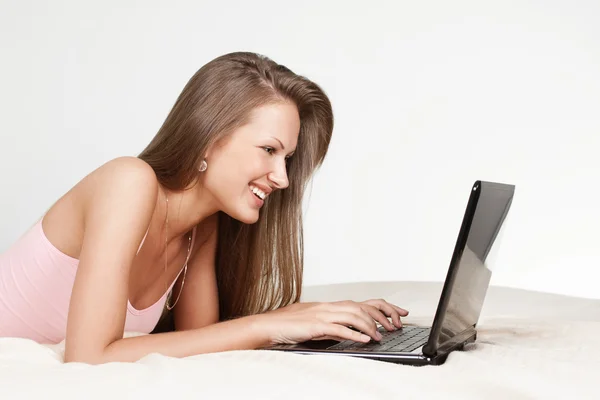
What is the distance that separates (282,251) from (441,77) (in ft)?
7.50

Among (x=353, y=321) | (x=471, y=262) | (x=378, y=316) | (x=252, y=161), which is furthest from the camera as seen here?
(x=252, y=161)

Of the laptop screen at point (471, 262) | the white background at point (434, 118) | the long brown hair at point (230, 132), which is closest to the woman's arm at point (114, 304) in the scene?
the long brown hair at point (230, 132)

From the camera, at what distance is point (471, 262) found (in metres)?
1.44

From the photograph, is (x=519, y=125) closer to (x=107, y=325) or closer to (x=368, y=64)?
(x=368, y=64)

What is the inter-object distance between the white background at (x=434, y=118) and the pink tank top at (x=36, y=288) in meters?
2.17

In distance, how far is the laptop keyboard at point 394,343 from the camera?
145cm

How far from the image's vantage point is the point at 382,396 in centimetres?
108

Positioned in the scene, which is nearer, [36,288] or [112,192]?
[112,192]

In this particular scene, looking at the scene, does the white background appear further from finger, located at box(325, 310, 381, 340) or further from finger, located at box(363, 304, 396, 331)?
finger, located at box(325, 310, 381, 340)

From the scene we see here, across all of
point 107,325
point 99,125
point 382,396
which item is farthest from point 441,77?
point 382,396

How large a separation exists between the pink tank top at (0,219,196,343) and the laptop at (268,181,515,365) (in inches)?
27.9

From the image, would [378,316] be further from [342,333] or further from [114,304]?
[114,304]

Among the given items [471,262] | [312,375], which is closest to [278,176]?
[471,262]

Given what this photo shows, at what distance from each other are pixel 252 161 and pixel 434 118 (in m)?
2.52
